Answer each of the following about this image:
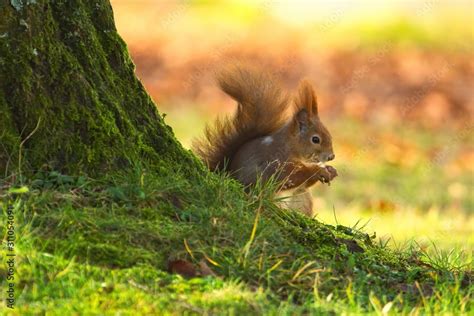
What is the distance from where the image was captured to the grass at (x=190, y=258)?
336 centimetres

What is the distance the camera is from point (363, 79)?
13930 mm

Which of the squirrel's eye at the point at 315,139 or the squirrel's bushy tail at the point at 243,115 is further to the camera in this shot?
the squirrel's eye at the point at 315,139

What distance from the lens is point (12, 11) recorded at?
4012 mm

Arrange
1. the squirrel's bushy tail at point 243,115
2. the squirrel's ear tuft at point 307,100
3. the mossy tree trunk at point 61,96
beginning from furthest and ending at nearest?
the squirrel's ear tuft at point 307,100 → the squirrel's bushy tail at point 243,115 → the mossy tree trunk at point 61,96

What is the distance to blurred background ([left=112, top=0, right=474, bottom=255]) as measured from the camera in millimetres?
A: 8641

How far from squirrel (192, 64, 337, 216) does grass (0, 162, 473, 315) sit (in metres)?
1.51

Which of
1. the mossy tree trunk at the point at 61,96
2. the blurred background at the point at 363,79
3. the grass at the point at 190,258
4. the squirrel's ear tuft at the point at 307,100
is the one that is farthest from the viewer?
the blurred background at the point at 363,79

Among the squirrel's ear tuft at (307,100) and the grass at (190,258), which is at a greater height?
the squirrel's ear tuft at (307,100)

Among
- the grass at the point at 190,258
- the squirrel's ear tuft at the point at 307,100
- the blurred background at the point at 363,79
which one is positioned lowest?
the grass at the point at 190,258

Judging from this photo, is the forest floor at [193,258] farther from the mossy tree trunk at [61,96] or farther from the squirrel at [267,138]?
the squirrel at [267,138]

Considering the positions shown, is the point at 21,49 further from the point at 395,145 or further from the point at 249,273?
the point at 395,145

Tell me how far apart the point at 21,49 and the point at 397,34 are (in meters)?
12.0

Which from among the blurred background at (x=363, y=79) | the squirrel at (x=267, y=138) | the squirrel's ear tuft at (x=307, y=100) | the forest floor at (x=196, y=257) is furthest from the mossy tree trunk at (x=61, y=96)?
the blurred background at (x=363, y=79)

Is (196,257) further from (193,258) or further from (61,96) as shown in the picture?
(61,96)
